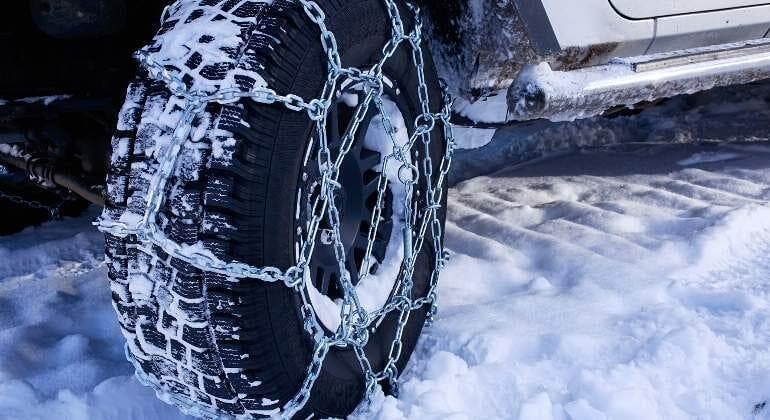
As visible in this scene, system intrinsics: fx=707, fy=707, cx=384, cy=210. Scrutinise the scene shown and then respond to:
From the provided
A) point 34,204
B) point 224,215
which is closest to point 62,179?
point 34,204

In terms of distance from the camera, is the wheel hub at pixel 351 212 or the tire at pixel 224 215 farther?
the wheel hub at pixel 351 212

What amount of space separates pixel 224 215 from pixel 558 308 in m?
1.03

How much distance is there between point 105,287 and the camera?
82.3 inches

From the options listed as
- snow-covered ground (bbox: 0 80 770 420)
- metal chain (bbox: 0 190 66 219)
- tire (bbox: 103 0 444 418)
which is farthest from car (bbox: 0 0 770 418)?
metal chain (bbox: 0 190 66 219)

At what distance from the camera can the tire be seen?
3.80ft

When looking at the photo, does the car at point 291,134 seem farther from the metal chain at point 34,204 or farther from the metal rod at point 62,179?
the metal chain at point 34,204

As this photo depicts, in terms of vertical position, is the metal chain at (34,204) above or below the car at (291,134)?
below

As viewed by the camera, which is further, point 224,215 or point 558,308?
point 558,308

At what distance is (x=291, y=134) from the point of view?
4.03ft

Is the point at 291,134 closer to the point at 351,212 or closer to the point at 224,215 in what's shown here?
the point at 224,215

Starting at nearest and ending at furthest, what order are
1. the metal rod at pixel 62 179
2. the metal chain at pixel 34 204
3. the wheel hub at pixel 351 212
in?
1. the wheel hub at pixel 351 212
2. the metal rod at pixel 62 179
3. the metal chain at pixel 34 204

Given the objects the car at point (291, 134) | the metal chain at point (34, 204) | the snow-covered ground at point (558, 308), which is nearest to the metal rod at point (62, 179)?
the car at point (291, 134)

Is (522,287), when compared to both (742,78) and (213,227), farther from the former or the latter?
(213,227)

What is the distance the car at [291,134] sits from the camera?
46.3 inches
